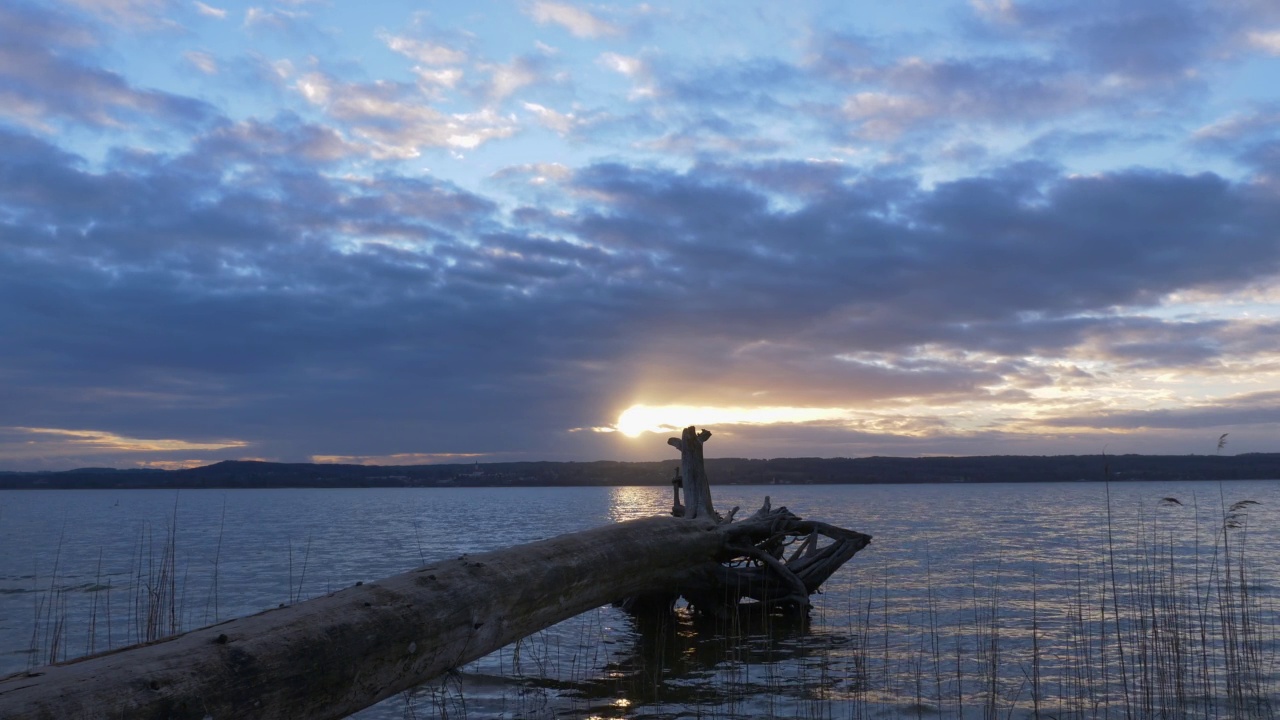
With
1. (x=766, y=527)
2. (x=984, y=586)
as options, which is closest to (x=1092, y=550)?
(x=984, y=586)

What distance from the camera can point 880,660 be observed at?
37.4 ft

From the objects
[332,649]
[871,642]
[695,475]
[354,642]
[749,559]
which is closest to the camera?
[332,649]

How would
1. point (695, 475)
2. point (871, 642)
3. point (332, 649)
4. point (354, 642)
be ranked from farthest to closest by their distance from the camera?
point (695, 475) < point (871, 642) < point (354, 642) < point (332, 649)

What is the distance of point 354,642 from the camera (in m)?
5.60

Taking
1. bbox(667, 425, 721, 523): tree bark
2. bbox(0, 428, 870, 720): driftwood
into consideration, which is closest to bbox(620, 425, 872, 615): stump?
bbox(667, 425, 721, 523): tree bark

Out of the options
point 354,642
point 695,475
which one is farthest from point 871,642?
point 354,642

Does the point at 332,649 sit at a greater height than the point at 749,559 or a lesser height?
greater

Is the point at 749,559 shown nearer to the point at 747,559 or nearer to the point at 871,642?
the point at 747,559

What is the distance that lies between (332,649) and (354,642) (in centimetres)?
21

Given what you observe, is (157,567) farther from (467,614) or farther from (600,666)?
(467,614)

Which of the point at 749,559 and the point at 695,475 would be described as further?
the point at 695,475

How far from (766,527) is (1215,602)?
9.25 metres

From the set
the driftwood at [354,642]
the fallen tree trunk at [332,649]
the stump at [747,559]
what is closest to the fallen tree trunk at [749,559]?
the stump at [747,559]

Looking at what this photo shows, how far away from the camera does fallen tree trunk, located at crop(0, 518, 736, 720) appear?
423 centimetres
